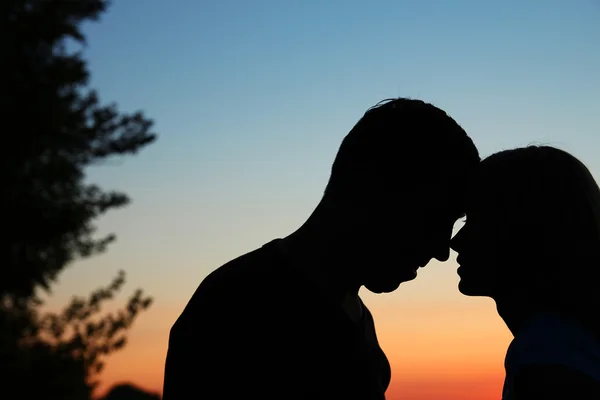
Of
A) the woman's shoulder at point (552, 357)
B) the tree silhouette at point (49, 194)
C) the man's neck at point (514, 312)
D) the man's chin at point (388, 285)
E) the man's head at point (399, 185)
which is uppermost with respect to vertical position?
the tree silhouette at point (49, 194)

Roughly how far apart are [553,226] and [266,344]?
100cm

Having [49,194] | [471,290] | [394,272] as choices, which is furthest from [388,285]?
[49,194]

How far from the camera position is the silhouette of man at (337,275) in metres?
2.29

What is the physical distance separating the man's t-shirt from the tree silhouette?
13758 mm

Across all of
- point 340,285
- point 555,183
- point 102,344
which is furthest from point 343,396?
point 102,344

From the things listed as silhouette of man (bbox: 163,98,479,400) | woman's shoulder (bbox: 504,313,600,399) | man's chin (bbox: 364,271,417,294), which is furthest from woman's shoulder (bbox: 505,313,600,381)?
man's chin (bbox: 364,271,417,294)

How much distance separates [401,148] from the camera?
9.28 feet

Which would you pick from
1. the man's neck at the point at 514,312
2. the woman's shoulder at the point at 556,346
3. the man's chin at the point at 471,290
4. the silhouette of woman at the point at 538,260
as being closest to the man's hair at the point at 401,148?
the silhouette of woman at the point at 538,260

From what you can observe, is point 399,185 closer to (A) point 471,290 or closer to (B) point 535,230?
(A) point 471,290

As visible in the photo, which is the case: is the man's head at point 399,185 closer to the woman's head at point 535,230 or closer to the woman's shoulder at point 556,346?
the woman's head at point 535,230

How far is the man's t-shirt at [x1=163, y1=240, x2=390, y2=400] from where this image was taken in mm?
2266

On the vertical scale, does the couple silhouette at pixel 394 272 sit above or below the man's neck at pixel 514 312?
above

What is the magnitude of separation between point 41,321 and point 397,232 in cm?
1412

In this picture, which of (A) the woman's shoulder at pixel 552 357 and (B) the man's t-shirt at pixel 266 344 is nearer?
(A) the woman's shoulder at pixel 552 357
